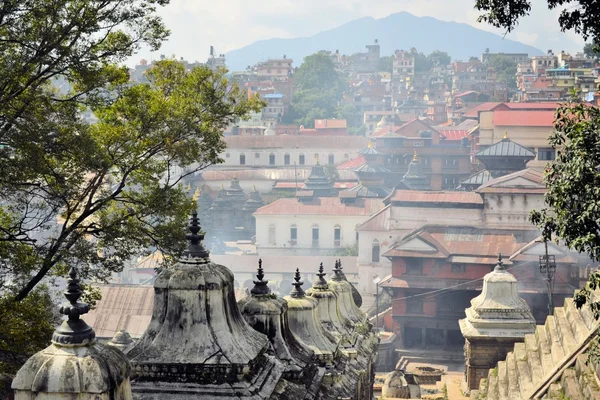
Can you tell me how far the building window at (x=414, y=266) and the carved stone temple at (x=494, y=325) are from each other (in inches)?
797

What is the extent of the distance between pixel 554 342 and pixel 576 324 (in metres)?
0.72

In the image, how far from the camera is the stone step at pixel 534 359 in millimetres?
20084

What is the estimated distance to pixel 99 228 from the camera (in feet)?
53.7

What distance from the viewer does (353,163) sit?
96312mm

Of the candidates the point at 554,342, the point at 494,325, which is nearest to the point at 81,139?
the point at 554,342

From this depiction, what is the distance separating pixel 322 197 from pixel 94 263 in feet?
208

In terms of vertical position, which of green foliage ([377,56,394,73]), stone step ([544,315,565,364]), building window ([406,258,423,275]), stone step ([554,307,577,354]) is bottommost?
building window ([406,258,423,275])

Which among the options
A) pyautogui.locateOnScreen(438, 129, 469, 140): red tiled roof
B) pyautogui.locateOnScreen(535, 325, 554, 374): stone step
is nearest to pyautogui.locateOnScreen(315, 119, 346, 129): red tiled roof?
pyautogui.locateOnScreen(438, 129, 469, 140): red tiled roof

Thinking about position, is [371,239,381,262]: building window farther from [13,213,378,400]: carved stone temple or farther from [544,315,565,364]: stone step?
[13,213,378,400]: carved stone temple

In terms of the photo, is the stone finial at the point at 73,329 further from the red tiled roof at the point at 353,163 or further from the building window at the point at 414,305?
the red tiled roof at the point at 353,163

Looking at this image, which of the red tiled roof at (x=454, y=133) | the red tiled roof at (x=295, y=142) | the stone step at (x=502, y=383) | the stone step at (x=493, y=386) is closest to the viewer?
the stone step at (x=502, y=383)

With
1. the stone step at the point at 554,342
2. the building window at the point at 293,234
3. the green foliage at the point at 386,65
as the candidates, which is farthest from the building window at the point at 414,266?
the green foliage at the point at 386,65

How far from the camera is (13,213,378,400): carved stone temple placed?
8453 millimetres

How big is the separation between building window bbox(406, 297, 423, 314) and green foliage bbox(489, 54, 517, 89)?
11064 cm
